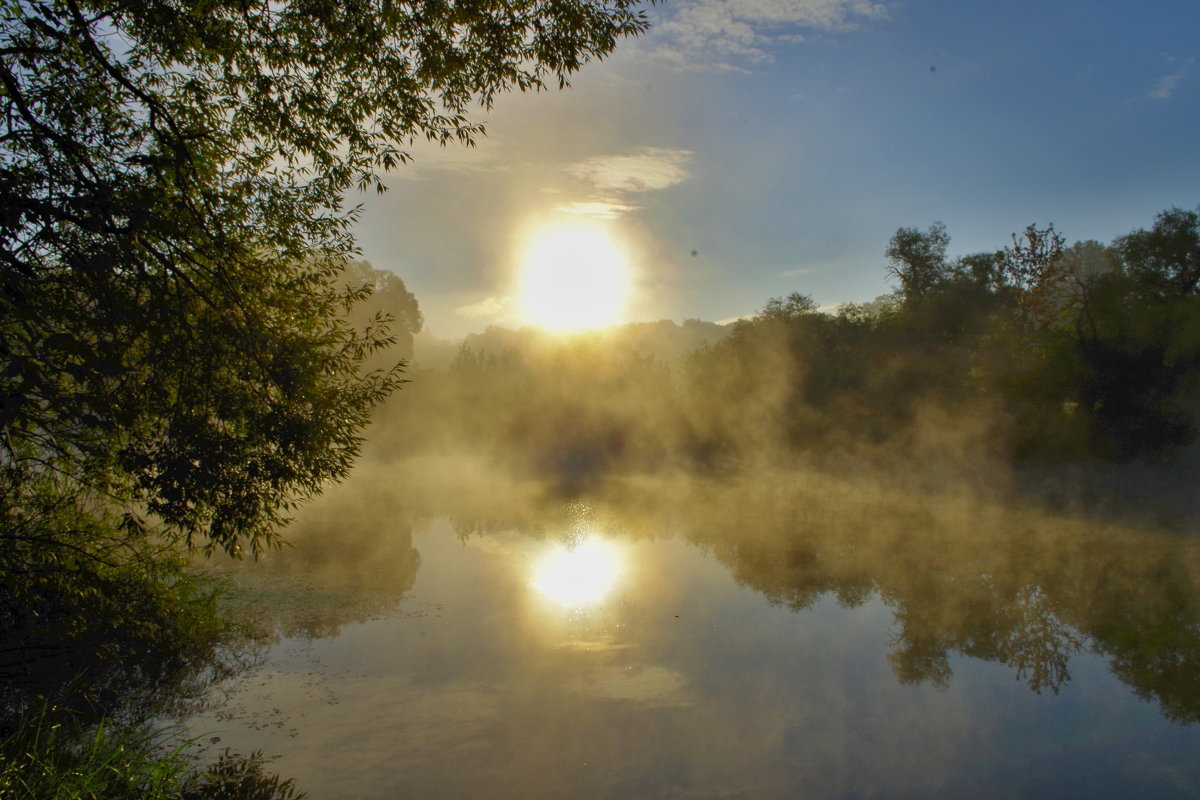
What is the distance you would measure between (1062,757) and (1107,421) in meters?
20.3

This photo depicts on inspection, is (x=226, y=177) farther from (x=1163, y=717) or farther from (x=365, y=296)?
(x=1163, y=717)

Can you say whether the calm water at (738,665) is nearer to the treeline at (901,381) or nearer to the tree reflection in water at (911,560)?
the tree reflection in water at (911,560)

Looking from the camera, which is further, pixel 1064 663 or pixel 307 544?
pixel 307 544

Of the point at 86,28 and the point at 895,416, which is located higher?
the point at 86,28

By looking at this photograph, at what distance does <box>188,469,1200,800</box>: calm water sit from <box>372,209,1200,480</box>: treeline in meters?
8.42

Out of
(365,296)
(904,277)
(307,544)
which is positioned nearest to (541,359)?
(904,277)

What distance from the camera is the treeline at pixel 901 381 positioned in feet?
75.6

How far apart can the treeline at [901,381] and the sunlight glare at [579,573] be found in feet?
49.9

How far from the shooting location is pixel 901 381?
104ft

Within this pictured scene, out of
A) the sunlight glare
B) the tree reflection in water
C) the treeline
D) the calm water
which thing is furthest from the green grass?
the treeline

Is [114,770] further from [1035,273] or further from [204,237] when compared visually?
[1035,273]

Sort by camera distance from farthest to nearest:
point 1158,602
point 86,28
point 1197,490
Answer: point 1197,490 → point 1158,602 → point 86,28

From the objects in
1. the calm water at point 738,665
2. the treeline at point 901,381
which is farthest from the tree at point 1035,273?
the calm water at point 738,665

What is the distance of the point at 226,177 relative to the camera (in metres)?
6.95
